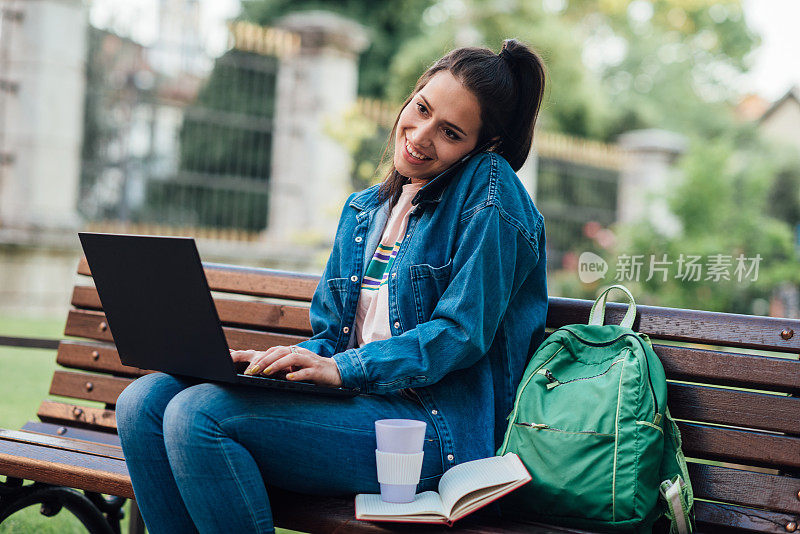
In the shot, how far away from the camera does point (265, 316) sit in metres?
2.84

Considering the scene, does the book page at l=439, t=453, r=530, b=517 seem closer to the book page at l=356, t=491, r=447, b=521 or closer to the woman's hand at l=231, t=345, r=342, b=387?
the book page at l=356, t=491, r=447, b=521

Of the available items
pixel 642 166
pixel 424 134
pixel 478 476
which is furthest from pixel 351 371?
pixel 642 166

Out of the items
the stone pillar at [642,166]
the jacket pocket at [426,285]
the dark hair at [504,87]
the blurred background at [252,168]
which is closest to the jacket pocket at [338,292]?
the jacket pocket at [426,285]

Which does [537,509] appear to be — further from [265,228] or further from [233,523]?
[265,228]

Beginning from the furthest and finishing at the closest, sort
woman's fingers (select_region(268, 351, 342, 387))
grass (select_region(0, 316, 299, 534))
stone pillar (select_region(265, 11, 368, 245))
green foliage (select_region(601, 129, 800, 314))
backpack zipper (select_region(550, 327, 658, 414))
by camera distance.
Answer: stone pillar (select_region(265, 11, 368, 245)) < green foliage (select_region(601, 129, 800, 314)) < grass (select_region(0, 316, 299, 534)) < backpack zipper (select_region(550, 327, 658, 414)) < woman's fingers (select_region(268, 351, 342, 387))

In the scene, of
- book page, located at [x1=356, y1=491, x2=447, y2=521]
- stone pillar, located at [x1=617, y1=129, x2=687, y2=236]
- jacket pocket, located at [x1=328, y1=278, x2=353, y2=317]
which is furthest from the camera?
stone pillar, located at [x1=617, y1=129, x2=687, y2=236]

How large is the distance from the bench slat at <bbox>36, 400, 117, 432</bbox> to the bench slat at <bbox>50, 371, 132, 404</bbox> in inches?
2.0

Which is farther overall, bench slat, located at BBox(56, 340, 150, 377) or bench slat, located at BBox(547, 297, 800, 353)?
bench slat, located at BBox(56, 340, 150, 377)

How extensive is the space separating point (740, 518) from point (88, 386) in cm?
203

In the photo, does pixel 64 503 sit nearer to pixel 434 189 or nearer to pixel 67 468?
pixel 67 468

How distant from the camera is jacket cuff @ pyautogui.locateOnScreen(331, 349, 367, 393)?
1926 mm

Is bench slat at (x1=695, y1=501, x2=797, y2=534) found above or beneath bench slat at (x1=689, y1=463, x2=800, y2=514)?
beneath

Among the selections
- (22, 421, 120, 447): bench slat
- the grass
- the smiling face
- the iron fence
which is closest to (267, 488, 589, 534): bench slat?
the smiling face

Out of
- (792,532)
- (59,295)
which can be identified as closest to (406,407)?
(792,532)
